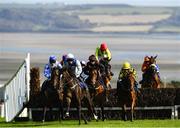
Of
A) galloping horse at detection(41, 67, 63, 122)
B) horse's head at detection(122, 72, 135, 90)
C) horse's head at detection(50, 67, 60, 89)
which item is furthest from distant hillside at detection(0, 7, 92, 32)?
horse's head at detection(50, 67, 60, 89)

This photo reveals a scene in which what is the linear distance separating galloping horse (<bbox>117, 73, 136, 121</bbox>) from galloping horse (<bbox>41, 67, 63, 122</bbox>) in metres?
1.56

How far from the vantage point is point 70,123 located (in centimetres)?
2703

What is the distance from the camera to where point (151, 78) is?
31.3 m

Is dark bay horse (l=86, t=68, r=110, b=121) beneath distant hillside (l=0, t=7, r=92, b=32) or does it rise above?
beneath

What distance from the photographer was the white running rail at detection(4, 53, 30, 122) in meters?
29.4

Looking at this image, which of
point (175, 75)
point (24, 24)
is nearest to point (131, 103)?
point (175, 75)

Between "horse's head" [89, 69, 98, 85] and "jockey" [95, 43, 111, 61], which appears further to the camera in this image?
"jockey" [95, 43, 111, 61]

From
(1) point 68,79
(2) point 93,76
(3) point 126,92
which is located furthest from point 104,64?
(1) point 68,79

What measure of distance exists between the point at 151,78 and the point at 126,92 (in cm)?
358

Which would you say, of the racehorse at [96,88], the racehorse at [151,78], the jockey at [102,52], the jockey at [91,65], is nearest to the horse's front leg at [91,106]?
the racehorse at [96,88]

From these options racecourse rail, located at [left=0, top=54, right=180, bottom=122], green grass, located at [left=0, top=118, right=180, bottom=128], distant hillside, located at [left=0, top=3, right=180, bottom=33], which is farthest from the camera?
distant hillside, located at [left=0, top=3, right=180, bottom=33]

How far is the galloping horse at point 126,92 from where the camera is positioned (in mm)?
27672

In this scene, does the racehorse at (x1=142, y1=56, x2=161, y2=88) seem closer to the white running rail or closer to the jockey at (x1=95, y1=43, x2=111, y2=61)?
the jockey at (x1=95, y1=43, x2=111, y2=61)

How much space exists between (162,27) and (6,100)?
143 m
